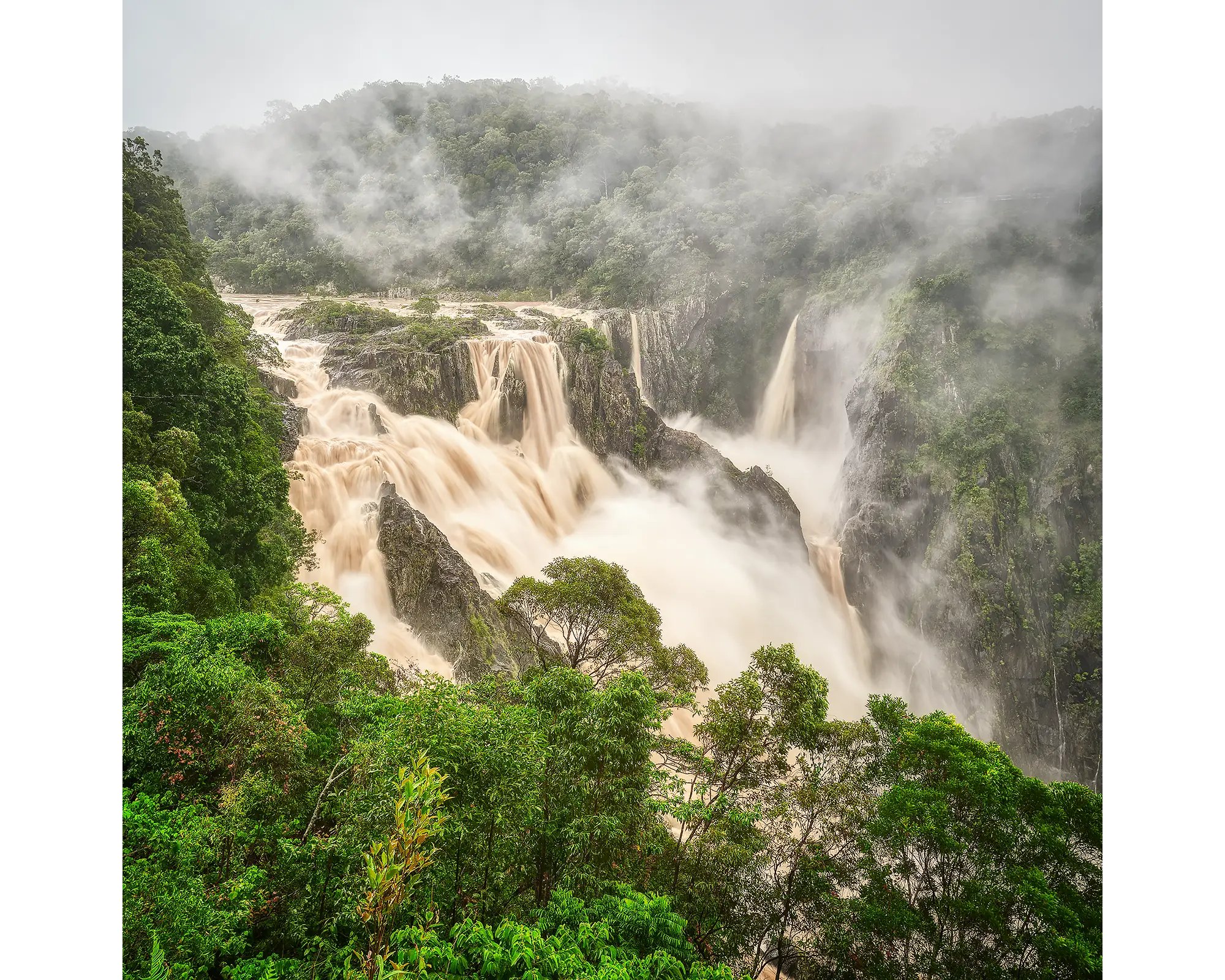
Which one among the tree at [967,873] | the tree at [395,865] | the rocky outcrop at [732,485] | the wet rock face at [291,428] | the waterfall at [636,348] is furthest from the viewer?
the waterfall at [636,348]

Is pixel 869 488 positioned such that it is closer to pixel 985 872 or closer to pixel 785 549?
pixel 785 549

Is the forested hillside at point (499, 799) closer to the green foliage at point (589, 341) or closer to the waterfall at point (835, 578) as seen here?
the waterfall at point (835, 578)

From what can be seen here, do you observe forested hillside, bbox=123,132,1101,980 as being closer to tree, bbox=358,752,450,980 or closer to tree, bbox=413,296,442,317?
tree, bbox=358,752,450,980

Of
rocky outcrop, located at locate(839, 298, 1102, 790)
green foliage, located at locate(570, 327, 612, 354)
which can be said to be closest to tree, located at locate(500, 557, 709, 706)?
rocky outcrop, located at locate(839, 298, 1102, 790)

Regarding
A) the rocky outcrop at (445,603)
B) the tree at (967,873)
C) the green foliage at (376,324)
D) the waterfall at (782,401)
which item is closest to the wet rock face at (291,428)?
the rocky outcrop at (445,603)

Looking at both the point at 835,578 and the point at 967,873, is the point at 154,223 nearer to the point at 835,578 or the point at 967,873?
the point at 967,873

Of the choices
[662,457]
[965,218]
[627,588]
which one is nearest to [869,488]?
[662,457]
